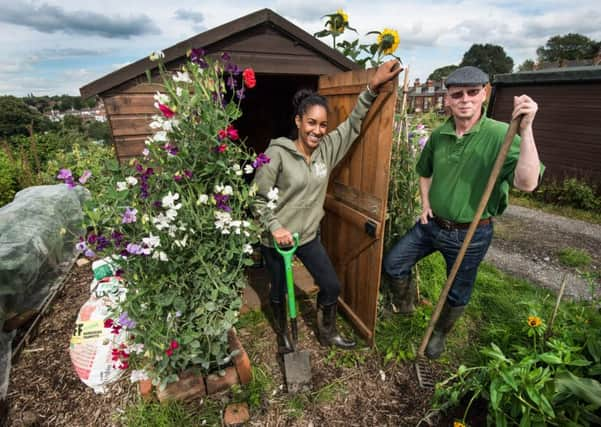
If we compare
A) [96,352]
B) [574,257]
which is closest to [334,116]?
[96,352]

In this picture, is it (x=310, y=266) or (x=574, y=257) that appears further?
(x=574, y=257)

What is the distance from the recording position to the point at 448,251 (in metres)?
2.37

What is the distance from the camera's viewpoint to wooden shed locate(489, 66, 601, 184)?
22.8 ft

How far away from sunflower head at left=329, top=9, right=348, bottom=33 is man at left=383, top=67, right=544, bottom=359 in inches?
60.1

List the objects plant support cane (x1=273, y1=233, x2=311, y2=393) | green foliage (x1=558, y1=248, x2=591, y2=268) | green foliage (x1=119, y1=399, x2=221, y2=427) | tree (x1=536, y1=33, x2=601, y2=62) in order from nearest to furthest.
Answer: green foliage (x1=119, y1=399, x2=221, y2=427) < plant support cane (x1=273, y1=233, x2=311, y2=393) < green foliage (x1=558, y1=248, x2=591, y2=268) < tree (x1=536, y1=33, x2=601, y2=62)

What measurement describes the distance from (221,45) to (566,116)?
28.3 feet

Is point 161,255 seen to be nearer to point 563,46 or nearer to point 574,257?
point 574,257

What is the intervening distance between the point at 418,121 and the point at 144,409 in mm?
3597

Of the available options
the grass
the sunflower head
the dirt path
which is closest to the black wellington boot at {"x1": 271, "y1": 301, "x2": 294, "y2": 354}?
the sunflower head

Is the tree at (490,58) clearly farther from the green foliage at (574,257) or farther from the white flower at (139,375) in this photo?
the white flower at (139,375)

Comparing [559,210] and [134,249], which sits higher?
[134,249]

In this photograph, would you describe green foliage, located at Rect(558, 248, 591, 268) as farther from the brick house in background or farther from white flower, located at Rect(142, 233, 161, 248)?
white flower, located at Rect(142, 233, 161, 248)

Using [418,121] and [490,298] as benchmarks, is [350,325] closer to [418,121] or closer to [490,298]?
[490,298]

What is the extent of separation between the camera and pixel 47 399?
8.00 feet
